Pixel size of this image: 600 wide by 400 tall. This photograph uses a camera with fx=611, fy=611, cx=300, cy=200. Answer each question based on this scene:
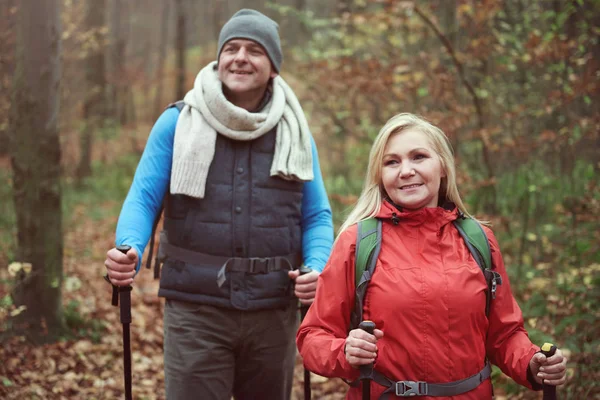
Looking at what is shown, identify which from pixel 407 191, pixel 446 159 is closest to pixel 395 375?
pixel 407 191

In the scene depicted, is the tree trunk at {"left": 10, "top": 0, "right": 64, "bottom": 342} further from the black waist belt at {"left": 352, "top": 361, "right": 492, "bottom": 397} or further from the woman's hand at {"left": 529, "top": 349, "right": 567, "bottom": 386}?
the woman's hand at {"left": 529, "top": 349, "right": 567, "bottom": 386}

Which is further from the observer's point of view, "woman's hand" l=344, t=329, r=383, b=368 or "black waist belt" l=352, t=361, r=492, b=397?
"black waist belt" l=352, t=361, r=492, b=397

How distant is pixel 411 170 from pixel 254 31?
120 centimetres

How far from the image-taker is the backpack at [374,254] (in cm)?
234

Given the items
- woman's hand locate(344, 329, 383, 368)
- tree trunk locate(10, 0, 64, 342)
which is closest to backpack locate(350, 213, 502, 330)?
woman's hand locate(344, 329, 383, 368)

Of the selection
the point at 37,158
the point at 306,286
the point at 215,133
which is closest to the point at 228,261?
the point at 306,286

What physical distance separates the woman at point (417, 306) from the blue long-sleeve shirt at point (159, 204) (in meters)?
0.66

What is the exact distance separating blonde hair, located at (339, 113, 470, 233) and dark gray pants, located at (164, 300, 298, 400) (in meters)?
0.82

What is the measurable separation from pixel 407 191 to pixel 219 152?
40.9 inches

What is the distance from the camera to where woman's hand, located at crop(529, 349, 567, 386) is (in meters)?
2.19

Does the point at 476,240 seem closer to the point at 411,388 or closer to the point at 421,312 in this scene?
the point at 421,312

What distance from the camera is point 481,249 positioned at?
2.42 metres

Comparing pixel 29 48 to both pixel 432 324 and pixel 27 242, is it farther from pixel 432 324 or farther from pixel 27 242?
pixel 432 324

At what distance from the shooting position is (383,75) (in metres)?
8.30
